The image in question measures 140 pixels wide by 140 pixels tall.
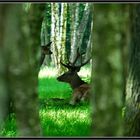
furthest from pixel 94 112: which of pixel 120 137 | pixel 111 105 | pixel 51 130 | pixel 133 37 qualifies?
pixel 51 130

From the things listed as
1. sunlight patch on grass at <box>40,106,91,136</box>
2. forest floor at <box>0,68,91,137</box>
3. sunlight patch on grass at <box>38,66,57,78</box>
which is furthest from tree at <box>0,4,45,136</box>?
sunlight patch on grass at <box>38,66,57,78</box>

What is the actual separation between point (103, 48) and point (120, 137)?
2.25 ft

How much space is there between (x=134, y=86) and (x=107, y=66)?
2.47 metres

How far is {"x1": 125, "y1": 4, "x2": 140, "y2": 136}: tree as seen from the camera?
18.2ft

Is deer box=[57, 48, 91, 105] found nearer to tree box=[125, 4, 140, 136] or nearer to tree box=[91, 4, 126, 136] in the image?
tree box=[125, 4, 140, 136]

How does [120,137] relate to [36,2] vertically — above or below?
below

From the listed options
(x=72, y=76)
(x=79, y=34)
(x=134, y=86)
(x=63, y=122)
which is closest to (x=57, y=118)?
(x=63, y=122)

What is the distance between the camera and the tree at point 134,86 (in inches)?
219

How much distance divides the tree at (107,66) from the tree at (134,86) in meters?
2.14

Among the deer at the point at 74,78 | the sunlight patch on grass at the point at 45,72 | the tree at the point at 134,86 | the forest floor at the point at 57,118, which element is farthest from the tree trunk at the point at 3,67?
the deer at the point at 74,78

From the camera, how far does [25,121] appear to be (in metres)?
3.57

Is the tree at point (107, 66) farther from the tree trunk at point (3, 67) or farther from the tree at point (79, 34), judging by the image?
the tree at point (79, 34)

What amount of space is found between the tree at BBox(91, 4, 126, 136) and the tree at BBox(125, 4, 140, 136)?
2.14 meters

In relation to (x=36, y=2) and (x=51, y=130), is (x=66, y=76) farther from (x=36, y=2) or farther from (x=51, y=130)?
(x=36, y=2)
